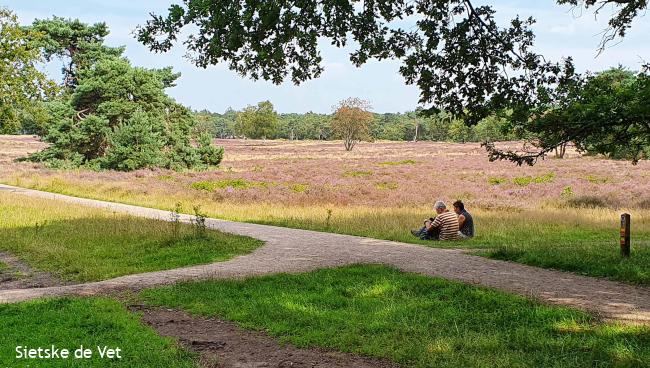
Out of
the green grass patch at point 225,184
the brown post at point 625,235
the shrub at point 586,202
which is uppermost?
the brown post at point 625,235

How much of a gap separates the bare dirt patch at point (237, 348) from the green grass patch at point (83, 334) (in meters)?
0.27

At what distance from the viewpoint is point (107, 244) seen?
44.7 feet

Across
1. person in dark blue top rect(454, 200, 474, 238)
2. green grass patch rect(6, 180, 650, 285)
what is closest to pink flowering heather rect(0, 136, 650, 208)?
green grass patch rect(6, 180, 650, 285)

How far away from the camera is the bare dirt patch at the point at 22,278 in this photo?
9953mm

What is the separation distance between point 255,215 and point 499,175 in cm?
2544

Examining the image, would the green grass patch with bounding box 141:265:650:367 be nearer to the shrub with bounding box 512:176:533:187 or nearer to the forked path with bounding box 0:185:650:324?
the forked path with bounding box 0:185:650:324

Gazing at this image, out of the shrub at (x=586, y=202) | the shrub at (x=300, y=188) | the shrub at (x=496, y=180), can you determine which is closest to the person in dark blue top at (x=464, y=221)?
the shrub at (x=586, y=202)

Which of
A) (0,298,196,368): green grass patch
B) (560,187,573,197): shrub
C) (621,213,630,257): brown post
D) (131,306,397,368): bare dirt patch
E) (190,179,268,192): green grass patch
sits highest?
(621,213,630,257): brown post

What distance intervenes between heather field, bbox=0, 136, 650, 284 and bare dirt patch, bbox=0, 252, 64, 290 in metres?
8.73

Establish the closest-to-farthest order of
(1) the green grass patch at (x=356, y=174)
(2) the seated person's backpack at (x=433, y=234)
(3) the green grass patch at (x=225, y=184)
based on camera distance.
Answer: (2) the seated person's backpack at (x=433, y=234)
(3) the green grass patch at (x=225, y=184)
(1) the green grass patch at (x=356, y=174)

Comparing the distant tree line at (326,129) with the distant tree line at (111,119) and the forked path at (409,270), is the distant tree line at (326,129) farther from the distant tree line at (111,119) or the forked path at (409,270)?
the forked path at (409,270)

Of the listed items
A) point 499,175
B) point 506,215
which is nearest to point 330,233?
point 506,215

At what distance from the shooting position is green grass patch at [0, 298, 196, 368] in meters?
5.30

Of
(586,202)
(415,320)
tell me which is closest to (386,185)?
(586,202)
